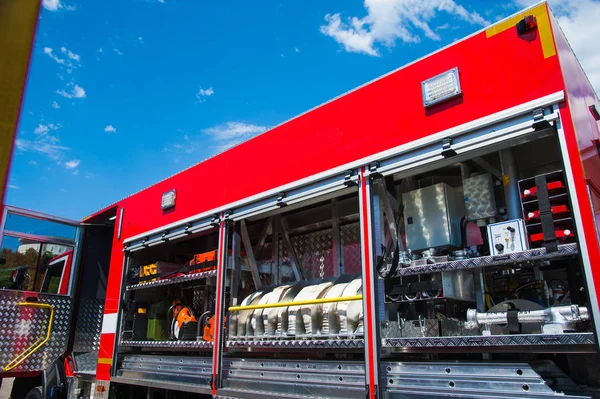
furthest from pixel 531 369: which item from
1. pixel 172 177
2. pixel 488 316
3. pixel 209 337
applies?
pixel 172 177

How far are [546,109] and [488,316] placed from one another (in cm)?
125

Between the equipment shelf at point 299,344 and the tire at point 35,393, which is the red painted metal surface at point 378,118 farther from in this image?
the tire at point 35,393

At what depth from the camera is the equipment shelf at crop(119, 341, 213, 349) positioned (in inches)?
180

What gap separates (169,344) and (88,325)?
91.0 inches

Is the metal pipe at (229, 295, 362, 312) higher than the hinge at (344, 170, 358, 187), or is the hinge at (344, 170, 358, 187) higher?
the hinge at (344, 170, 358, 187)

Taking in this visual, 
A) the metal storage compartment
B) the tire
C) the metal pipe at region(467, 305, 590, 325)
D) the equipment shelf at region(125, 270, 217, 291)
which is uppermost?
the metal storage compartment

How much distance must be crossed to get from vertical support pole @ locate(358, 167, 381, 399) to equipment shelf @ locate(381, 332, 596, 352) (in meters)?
0.09

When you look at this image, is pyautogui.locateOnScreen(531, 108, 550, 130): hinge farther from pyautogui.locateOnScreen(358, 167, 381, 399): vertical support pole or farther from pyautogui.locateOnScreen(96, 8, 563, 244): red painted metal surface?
pyautogui.locateOnScreen(358, 167, 381, 399): vertical support pole

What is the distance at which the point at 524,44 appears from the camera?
289 cm

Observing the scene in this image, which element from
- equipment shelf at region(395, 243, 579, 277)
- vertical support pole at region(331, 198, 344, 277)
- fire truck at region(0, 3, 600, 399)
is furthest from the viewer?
vertical support pole at region(331, 198, 344, 277)

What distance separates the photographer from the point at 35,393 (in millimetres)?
5785

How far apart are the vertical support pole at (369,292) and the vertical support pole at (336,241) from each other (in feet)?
6.12

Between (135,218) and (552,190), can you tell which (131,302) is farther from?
(552,190)

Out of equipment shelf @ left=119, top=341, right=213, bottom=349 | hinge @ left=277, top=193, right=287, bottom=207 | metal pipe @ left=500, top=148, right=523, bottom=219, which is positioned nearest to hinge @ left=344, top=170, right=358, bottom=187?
hinge @ left=277, top=193, right=287, bottom=207
